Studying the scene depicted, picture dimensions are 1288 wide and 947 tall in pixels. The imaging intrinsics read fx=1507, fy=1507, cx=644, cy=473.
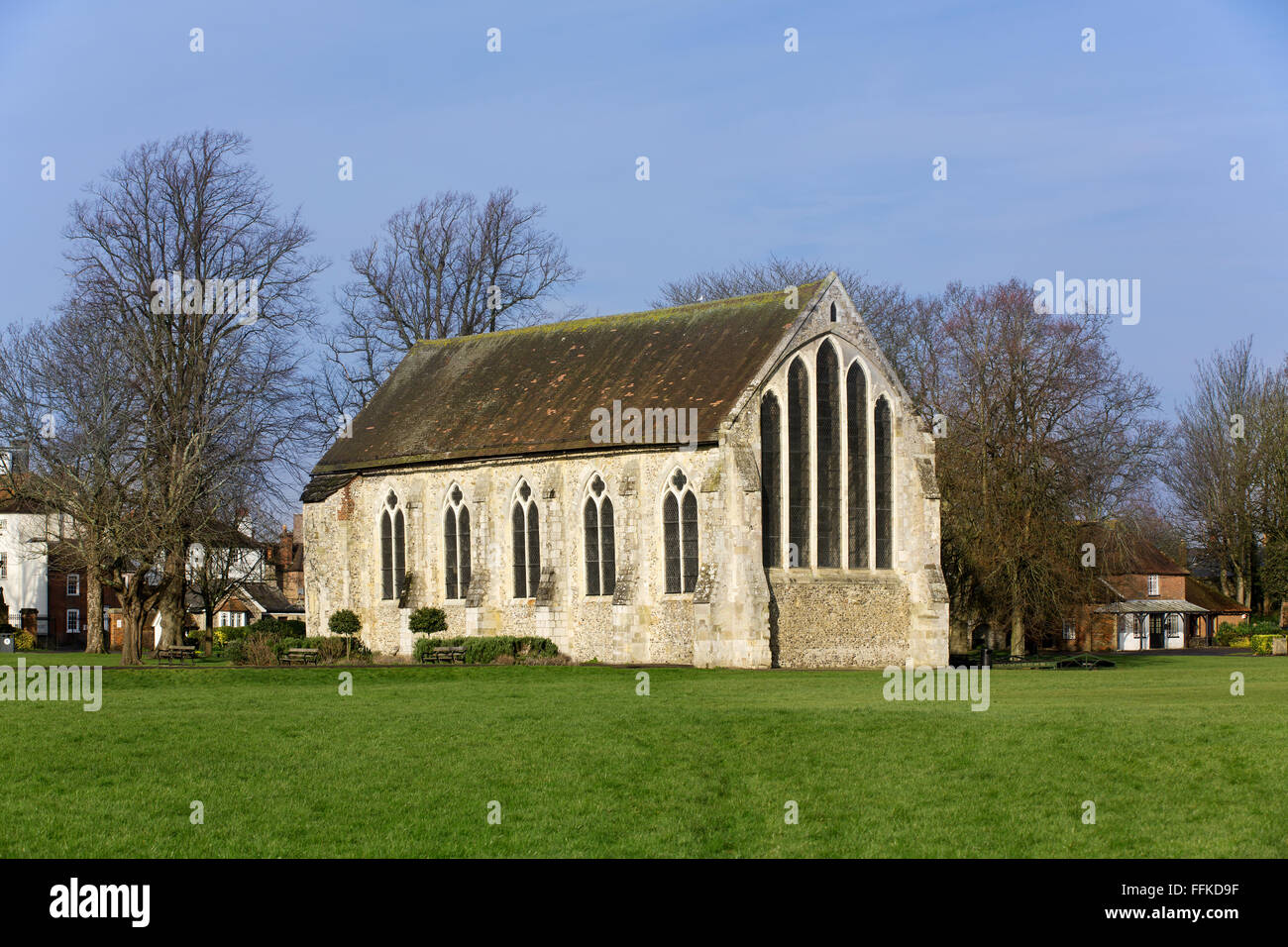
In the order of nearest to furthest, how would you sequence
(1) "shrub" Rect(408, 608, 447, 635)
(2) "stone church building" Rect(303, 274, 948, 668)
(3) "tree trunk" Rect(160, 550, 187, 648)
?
(2) "stone church building" Rect(303, 274, 948, 668), (1) "shrub" Rect(408, 608, 447, 635), (3) "tree trunk" Rect(160, 550, 187, 648)

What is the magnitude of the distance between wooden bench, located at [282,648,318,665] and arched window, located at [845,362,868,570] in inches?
621

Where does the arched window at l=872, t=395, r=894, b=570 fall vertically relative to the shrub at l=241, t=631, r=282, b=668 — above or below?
above

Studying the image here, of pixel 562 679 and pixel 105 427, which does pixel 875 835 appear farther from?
pixel 105 427

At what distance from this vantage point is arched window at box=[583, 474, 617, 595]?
4278cm

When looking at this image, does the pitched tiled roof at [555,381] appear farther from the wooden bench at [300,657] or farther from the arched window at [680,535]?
the wooden bench at [300,657]

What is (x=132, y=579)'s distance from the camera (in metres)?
40.4

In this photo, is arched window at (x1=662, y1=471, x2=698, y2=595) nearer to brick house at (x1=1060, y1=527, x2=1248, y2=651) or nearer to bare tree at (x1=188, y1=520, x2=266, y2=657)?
bare tree at (x1=188, y1=520, x2=266, y2=657)

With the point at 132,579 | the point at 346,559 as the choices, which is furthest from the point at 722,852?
the point at 346,559

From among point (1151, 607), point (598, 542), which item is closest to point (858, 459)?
point (598, 542)

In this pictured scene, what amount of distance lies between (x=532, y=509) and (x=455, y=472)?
332 cm

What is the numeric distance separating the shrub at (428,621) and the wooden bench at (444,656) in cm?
301

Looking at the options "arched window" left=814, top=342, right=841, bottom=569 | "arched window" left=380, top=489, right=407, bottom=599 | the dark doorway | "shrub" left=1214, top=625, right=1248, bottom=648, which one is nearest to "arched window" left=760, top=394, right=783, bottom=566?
"arched window" left=814, top=342, right=841, bottom=569

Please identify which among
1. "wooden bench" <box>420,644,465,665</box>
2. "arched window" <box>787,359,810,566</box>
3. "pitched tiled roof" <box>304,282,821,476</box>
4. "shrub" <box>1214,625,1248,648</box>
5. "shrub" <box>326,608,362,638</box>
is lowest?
"shrub" <box>1214,625,1248,648</box>

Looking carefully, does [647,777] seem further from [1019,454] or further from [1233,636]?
[1233,636]
